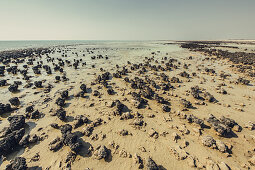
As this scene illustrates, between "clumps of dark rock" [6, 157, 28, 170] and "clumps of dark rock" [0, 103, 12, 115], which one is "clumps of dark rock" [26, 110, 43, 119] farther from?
"clumps of dark rock" [6, 157, 28, 170]

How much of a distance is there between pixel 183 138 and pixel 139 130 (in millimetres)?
2784

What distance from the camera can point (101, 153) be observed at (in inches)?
221

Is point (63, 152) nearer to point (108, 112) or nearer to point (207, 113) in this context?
point (108, 112)

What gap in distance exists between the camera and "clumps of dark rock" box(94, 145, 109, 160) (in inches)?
218

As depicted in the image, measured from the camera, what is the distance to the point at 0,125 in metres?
7.82

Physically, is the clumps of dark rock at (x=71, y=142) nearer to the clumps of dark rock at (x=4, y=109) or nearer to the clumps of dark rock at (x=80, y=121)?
the clumps of dark rock at (x=80, y=121)

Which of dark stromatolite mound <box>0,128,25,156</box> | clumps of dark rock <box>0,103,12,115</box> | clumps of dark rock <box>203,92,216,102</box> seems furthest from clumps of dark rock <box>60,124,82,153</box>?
clumps of dark rock <box>203,92,216,102</box>

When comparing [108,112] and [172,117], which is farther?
A: [108,112]

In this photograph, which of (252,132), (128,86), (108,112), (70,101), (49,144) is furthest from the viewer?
(128,86)

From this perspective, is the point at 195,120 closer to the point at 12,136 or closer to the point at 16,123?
the point at 12,136

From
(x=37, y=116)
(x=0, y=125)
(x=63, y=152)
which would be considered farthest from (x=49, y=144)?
(x=0, y=125)

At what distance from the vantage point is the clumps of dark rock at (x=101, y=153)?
18.2 feet

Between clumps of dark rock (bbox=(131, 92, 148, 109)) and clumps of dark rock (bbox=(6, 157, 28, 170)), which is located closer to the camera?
clumps of dark rock (bbox=(6, 157, 28, 170))

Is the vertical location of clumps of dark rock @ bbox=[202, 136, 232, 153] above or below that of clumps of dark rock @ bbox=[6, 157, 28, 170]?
above
